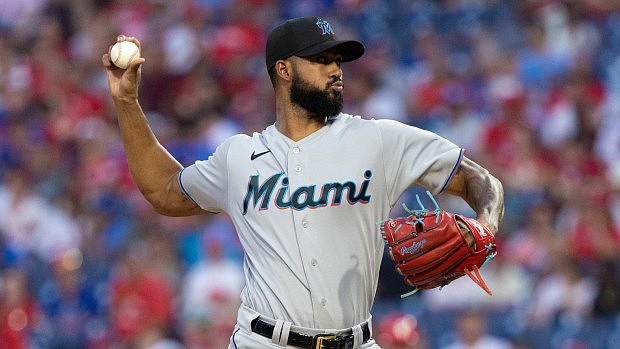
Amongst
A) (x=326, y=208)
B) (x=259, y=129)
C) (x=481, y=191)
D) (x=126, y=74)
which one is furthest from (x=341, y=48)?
(x=259, y=129)

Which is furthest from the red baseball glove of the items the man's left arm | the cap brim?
the cap brim

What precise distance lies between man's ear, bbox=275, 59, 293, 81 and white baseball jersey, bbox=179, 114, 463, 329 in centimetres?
25

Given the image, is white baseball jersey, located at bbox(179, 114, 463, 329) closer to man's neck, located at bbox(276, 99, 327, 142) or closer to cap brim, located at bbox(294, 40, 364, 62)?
man's neck, located at bbox(276, 99, 327, 142)

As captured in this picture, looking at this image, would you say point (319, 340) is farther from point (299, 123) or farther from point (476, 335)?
point (476, 335)

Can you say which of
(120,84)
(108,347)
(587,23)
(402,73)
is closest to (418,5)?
(402,73)

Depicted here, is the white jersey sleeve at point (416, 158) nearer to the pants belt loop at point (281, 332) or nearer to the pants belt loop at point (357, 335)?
the pants belt loop at point (357, 335)

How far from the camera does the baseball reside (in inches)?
177

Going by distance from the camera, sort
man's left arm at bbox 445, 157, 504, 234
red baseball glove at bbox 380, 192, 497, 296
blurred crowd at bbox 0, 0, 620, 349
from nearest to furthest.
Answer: red baseball glove at bbox 380, 192, 497, 296 → man's left arm at bbox 445, 157, 504, 234 → blurred crowd at bbox 0, 0, 620, 349

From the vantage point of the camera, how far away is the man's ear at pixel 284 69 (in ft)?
14.1

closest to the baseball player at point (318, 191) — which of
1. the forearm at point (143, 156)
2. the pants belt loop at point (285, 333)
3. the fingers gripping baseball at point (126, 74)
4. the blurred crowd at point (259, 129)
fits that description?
the pants belt loop at point (285, 333)

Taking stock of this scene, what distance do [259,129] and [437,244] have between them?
19.8ft

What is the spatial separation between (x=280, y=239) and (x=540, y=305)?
3.64 meters

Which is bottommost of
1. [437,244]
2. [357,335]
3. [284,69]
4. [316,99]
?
[357,335]

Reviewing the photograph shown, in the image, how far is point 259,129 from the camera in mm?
9680
